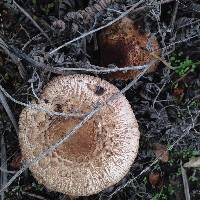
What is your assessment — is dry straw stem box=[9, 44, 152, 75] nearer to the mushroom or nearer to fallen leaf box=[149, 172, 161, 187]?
the mushroom

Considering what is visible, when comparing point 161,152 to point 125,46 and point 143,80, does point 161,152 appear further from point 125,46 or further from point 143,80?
point 125,46

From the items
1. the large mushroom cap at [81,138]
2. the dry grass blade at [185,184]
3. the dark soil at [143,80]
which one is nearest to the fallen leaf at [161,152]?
the dark soil at [143,80]

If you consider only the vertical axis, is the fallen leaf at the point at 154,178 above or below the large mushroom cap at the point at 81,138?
below

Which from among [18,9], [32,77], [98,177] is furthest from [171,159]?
[18,9]

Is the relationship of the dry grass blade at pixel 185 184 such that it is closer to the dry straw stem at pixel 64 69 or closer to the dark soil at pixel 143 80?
the dark soil at pixel 143 80

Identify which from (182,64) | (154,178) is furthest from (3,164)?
(182,64)

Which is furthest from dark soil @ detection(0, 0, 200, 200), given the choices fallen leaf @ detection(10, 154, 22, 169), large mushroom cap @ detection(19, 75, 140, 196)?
large mushroom cap @ detection(19, 75, 140, 196)
